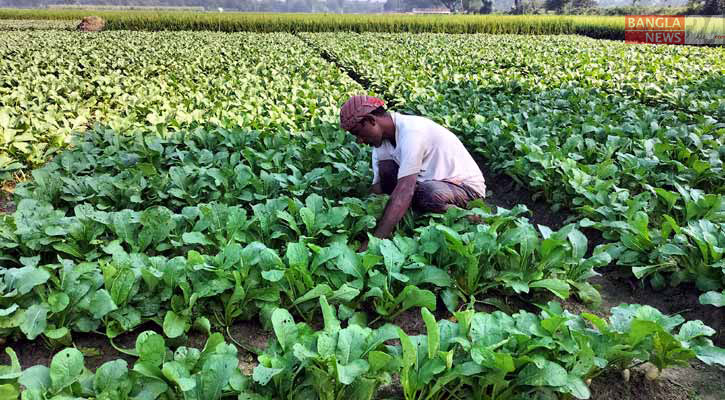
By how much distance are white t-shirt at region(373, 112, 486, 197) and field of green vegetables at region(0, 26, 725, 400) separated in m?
0.29

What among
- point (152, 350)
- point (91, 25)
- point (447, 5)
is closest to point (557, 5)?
point (447, 5)

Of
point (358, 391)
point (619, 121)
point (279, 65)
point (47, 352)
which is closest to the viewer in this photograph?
point (358, 391)

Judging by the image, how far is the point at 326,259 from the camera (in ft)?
8.60

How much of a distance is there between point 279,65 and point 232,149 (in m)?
6.85

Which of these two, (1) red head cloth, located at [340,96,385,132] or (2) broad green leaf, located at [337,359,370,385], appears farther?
(1) red head cloth, located at [340,96,385,132]

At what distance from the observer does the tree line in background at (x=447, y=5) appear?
41.5 meters

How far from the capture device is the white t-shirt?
3367 mm

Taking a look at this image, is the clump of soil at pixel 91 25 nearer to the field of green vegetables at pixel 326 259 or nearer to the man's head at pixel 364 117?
the field of green vegetables at pixel 326 259

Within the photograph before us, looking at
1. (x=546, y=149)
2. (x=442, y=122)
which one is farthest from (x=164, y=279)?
(x=442, y=122)

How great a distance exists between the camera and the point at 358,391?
1.89 meters

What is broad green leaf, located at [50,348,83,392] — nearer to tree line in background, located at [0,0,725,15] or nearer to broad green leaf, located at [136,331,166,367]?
broad green leaf, located at [136,331,166,367]

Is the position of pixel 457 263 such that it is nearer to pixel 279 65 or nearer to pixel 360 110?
pixel 360 110

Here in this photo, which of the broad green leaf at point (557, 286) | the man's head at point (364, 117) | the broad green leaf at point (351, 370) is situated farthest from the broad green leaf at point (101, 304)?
the broad green leaf at point (557, 286)

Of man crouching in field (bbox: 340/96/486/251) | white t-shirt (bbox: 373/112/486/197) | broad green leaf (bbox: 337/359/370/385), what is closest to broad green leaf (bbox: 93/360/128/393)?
broad green leaf (bbox: 337/359/370/385)
